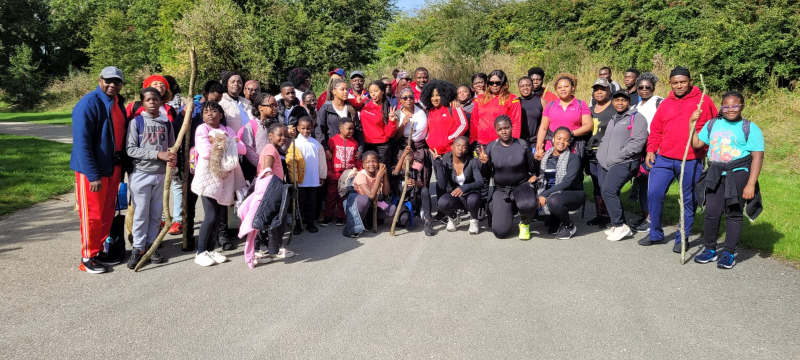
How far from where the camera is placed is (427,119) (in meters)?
8.18

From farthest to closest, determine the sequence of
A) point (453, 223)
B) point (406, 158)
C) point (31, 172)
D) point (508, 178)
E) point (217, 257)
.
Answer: point (31, 172), point (406, 158), point (453, 223), point (508, 178), point (217, 257)

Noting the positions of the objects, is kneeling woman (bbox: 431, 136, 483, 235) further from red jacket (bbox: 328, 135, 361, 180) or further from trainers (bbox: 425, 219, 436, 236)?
red jacket (bbox: 328, 135, 361, 180)

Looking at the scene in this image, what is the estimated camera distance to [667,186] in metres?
6.57

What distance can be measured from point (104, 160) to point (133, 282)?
1352mm

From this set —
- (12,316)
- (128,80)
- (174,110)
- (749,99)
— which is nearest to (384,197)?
(174,110)

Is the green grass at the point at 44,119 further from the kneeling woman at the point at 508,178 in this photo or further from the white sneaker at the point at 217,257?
the kneeling woman at the point at 508,178

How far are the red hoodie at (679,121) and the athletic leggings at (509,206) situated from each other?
65.6 inches

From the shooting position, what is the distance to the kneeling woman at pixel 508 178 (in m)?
7.11

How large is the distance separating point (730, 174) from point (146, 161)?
637 cm

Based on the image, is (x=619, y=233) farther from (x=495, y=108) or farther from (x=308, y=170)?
(x=308, y=170)

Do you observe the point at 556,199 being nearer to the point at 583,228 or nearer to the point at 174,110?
the point at 583,228

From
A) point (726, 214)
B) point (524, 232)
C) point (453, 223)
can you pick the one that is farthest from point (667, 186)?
point (453, 223)

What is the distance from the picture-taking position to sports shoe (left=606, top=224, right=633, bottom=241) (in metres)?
6.89

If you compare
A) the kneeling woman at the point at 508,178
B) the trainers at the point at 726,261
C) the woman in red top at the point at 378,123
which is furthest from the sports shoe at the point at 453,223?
the trainers at the point at 726,261
